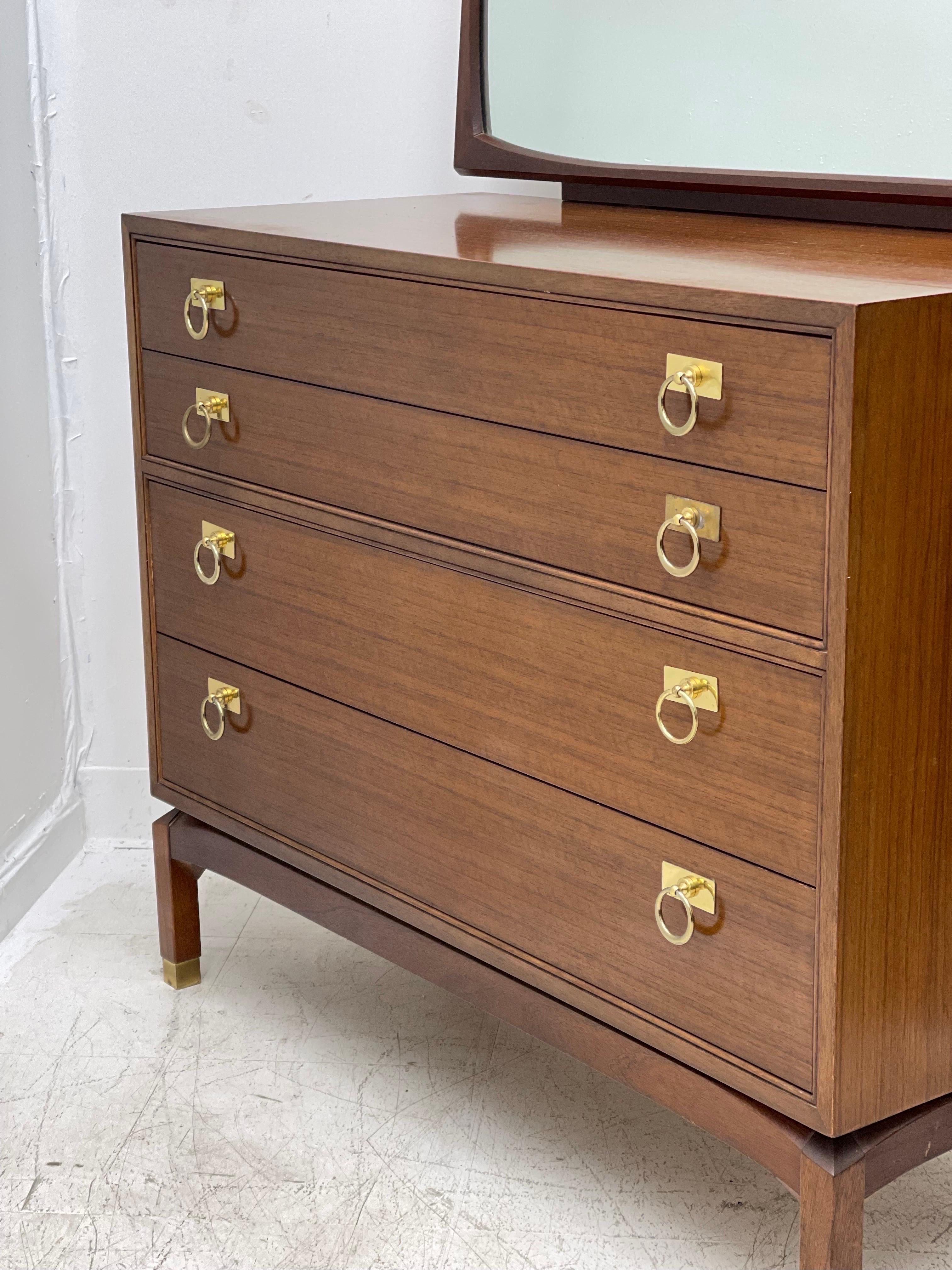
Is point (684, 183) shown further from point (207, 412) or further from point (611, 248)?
point (207, 412)

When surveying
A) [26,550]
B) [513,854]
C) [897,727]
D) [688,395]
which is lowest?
[513,854]

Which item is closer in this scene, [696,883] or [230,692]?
[696,883]

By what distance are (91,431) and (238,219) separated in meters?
0.85

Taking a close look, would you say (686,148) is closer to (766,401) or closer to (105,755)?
(766,401)

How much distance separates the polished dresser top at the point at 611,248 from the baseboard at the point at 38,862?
3.48 feet

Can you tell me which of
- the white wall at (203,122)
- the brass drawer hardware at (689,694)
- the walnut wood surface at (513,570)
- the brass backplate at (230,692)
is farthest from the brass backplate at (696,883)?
the white wall at (203,122)

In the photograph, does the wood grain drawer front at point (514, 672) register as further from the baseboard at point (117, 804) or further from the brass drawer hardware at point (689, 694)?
the baseboard at point (117, 804)

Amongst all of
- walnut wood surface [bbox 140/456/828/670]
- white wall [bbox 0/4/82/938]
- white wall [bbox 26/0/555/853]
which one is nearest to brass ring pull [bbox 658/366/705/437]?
walnut wood surface [bbox 140/456/828/670]

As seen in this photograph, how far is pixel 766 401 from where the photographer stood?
1.28 meters

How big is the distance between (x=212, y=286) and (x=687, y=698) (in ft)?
Result: 2.70

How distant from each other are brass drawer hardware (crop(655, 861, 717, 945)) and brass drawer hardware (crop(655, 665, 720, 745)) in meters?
0.12

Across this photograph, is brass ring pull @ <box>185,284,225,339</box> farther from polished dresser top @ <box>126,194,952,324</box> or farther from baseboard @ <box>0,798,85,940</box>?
baseboard @ <box>0,798,85,940</box>

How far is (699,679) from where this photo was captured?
1395 mm

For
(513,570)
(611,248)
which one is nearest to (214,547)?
(513,570)
